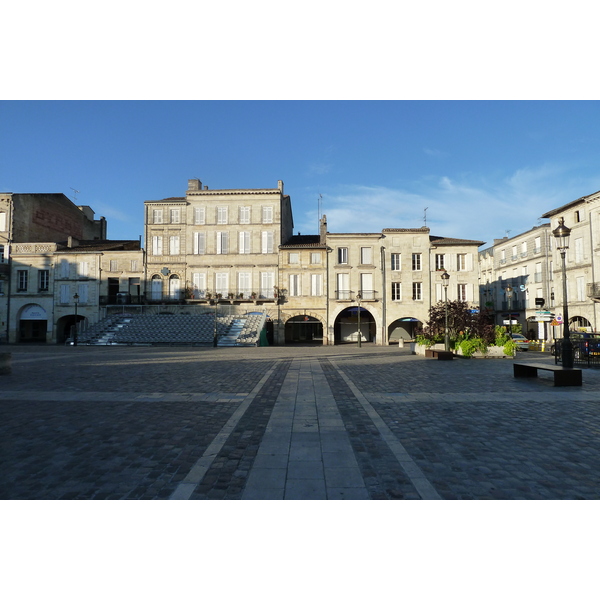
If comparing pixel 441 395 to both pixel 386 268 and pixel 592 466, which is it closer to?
pixel 592 466

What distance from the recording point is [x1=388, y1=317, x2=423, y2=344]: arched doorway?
34281mm

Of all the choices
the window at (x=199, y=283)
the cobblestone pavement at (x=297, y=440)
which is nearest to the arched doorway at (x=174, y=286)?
the window at (x=199, y=283)

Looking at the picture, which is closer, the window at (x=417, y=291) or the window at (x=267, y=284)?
the window at (x=417, y=291)

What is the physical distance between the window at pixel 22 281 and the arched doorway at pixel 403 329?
32.7 metres

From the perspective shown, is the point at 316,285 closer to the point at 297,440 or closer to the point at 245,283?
the point at 245,283

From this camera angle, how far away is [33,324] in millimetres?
35344

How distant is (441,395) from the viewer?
318 inches

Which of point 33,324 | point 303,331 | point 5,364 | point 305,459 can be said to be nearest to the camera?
point 305,459

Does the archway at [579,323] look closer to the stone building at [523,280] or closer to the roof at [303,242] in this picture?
the stone building at [523,280]

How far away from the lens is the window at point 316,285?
33719 mm

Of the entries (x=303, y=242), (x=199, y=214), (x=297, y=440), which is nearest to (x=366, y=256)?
(x=303, y=242)

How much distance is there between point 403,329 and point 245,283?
1474cm

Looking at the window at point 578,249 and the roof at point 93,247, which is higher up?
the roof at point 93,247

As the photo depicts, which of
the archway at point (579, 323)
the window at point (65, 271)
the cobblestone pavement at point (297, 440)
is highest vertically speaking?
the window at point (65, 271)
